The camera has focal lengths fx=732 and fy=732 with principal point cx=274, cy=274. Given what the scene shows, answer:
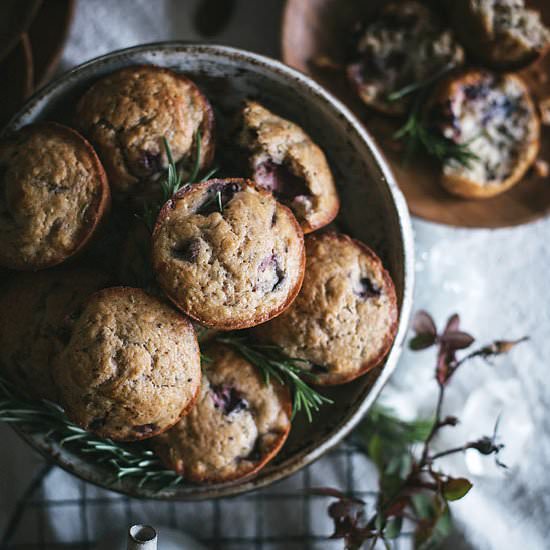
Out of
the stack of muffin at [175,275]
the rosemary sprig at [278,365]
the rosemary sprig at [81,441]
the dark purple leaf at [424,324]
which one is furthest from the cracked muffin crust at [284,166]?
the rosemary sprig at [81,441]

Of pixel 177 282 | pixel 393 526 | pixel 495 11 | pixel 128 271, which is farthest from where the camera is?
pixel 495 11

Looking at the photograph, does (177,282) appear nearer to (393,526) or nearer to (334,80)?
(393,526)

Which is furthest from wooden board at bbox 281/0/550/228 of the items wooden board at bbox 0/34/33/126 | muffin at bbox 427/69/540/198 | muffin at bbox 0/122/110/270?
muffin at bbox 0/122/110/270

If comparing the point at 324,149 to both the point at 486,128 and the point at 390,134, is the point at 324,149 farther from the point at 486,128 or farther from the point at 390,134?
the point at 486,128

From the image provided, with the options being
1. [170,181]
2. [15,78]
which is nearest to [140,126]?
[170,181]

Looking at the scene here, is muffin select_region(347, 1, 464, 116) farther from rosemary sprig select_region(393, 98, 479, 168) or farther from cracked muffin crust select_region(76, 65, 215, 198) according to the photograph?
cracked muffin crust select_region(76, 65, 215, 198)

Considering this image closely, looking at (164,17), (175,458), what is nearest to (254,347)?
(175,458)
